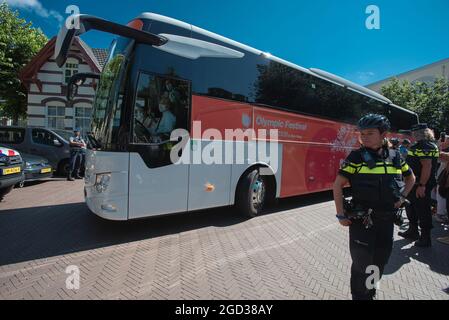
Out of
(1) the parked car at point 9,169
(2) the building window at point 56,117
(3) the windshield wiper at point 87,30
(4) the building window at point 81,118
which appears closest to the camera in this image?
(3) the windshield wiper at point 87,30

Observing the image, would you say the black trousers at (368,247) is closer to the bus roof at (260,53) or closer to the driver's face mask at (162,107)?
the driver's face mask at (162,107)

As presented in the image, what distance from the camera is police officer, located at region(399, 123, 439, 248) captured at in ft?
14.1

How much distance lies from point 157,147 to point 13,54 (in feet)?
68.5

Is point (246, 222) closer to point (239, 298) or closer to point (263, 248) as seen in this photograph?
point (263, 248)

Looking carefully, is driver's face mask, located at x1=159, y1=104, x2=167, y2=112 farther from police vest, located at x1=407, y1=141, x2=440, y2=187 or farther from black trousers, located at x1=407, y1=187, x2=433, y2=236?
black trousers, located at x1=407, y1=187, x2=433, y2=236

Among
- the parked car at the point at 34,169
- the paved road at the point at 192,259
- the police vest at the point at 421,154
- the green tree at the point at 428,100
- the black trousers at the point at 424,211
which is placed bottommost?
the paved road at the point at 192,259

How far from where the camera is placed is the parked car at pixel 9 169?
20.4ft

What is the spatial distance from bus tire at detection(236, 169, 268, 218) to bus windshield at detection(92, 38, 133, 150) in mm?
2717

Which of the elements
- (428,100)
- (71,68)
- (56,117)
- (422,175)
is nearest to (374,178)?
(422,175)

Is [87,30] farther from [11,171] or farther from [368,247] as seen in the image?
[11,171]

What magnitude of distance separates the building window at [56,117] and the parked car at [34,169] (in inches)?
468

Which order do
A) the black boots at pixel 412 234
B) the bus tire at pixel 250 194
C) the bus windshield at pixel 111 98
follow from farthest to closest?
the bus tire at pixel 250 194
the black boots at pixel 412 234
the bus windshield at pixel 111 98

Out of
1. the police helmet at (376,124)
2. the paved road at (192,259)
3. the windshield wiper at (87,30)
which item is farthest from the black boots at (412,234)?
the windshield wiper at (87,30)
